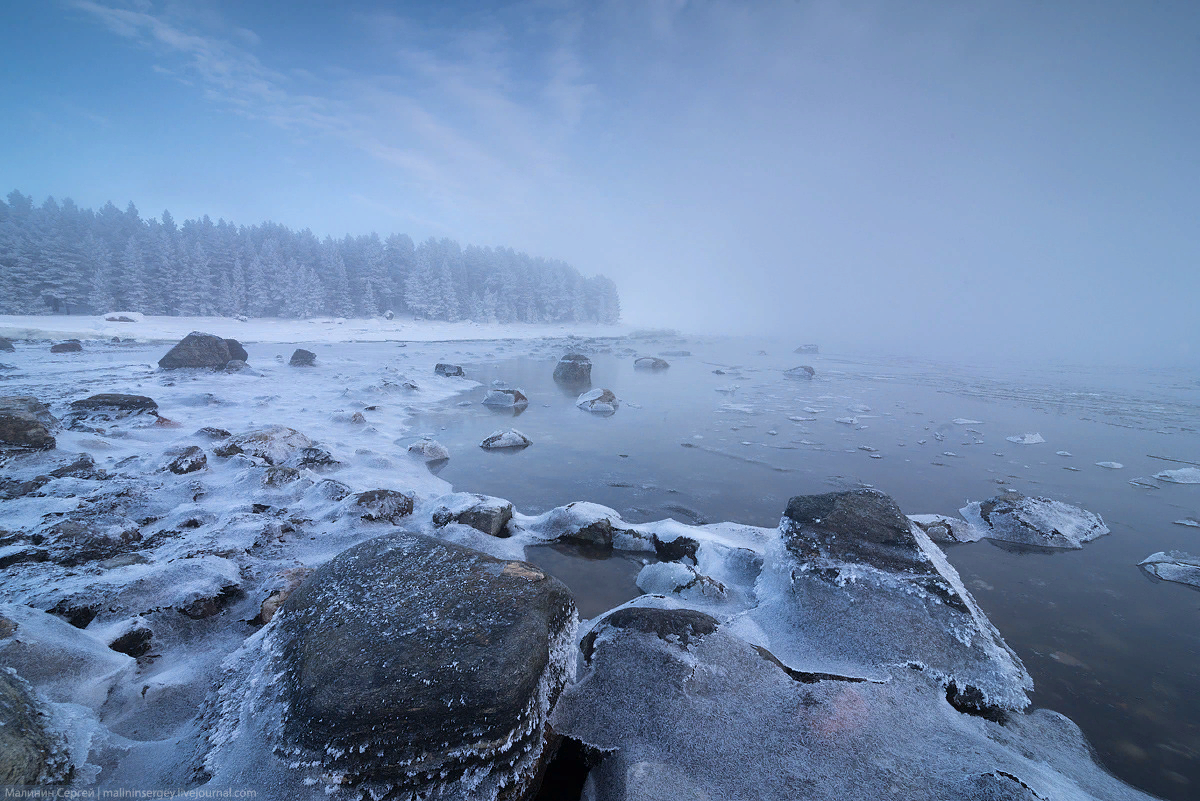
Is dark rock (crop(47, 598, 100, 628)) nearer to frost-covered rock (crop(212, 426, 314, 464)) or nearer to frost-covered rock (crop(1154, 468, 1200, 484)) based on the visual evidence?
frost-covered rock (crop(212, 426, 314, 464))

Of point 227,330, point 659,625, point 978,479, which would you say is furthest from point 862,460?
point 227,330

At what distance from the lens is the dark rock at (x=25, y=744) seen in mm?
1715

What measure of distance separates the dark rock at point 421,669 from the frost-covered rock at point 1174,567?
22.3 feet

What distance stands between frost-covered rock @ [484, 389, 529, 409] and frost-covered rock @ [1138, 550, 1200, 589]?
12.4 meters

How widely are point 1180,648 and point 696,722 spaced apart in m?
4.67

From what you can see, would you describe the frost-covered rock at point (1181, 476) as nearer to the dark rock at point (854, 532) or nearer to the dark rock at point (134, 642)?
the dark rock at point (854, 532)

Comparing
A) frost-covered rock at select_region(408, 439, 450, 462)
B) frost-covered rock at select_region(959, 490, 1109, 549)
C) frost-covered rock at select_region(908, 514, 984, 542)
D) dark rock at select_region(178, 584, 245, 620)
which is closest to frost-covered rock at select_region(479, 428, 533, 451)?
frost-covered rock at select_region(408, 439, 450, 462)

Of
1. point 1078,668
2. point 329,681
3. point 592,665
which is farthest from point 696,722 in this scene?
point 1078,668

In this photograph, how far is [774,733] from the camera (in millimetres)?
2473

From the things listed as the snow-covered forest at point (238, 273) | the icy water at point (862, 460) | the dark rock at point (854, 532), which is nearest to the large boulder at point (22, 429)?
the icy water at point (862, 460)

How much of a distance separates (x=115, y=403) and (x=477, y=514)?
8.50 metres

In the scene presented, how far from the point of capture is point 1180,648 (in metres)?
3.75

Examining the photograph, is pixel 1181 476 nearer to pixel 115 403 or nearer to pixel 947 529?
pixel 947 529

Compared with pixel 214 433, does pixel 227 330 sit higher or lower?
lower
